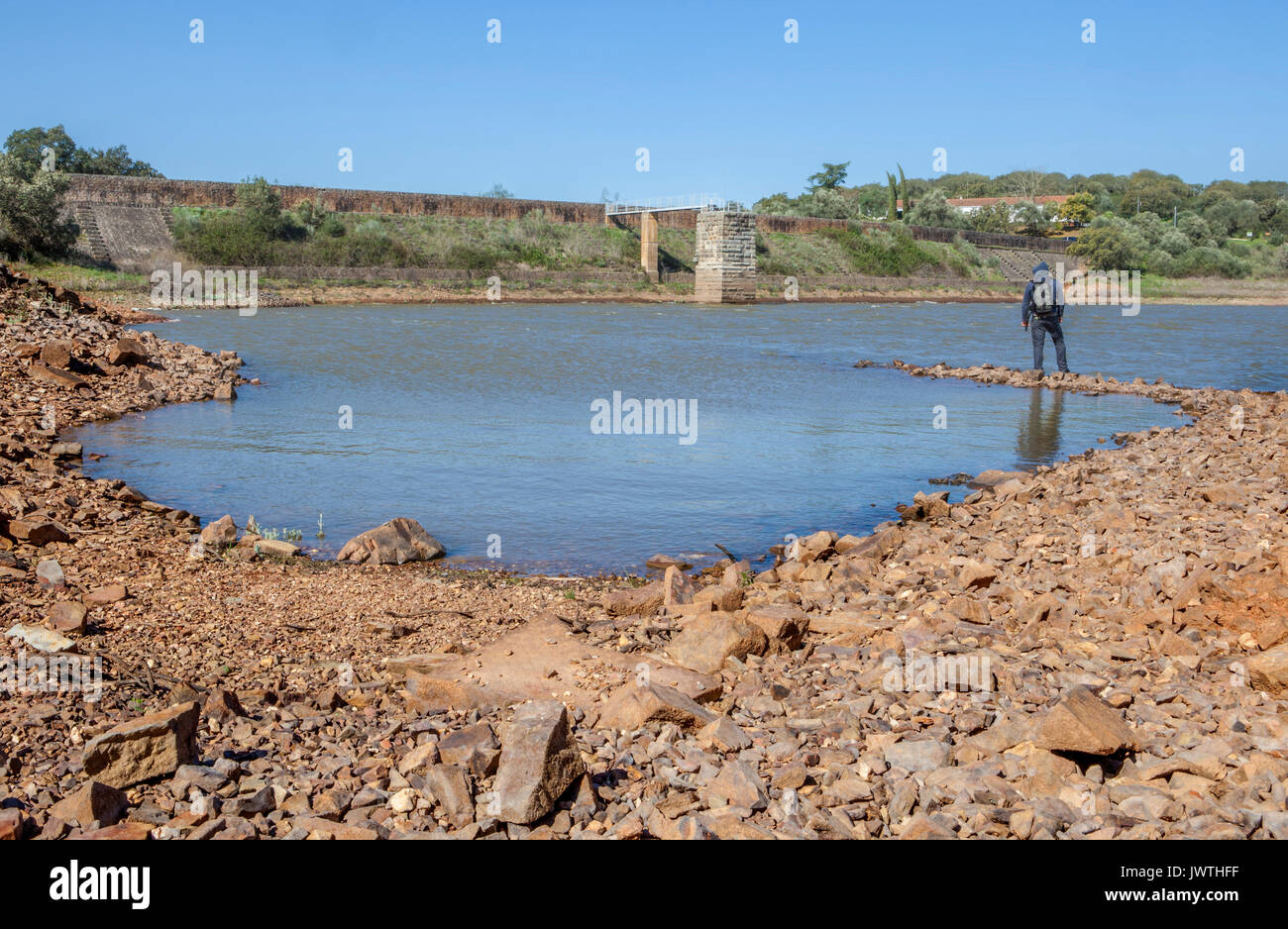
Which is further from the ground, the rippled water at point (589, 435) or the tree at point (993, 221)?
the tree at point (993, 221)

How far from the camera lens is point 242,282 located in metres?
49.9

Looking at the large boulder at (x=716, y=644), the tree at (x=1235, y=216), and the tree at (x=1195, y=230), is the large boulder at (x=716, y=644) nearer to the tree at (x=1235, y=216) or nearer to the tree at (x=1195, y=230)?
the tree at (x=1195, y=230)

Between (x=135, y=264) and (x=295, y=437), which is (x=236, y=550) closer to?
(x=295, y=437)

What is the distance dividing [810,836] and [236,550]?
576 cm

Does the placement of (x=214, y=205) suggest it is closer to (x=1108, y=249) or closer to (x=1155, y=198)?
(x=1108, y=249)

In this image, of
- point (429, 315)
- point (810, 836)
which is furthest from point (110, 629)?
point (429, 315)

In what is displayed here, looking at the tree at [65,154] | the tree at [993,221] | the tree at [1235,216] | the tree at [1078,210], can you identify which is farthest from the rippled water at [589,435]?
the tree at [1235,216]

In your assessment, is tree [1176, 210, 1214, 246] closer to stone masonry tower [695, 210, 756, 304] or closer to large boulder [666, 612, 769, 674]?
stone masonry tower [695, 210, 756, 304]

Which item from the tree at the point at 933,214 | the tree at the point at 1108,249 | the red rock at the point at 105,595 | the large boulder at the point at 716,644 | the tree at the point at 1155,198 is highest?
the tree at the point at 1155,198

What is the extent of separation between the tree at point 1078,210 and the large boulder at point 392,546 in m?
107

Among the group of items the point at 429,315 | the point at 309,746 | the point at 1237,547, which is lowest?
the point at 309,746

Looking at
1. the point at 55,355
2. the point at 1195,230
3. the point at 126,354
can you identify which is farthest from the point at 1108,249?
the point at 55,355

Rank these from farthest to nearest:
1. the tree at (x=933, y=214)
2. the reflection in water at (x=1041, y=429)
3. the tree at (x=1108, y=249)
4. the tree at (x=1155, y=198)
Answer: the tree at (x=1155, y=198), the tree at (x=933, y=214), the tree at (x=1108, y=249), the reflection in water at (x=1041, y=429)

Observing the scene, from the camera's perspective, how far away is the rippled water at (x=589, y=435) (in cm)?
980
